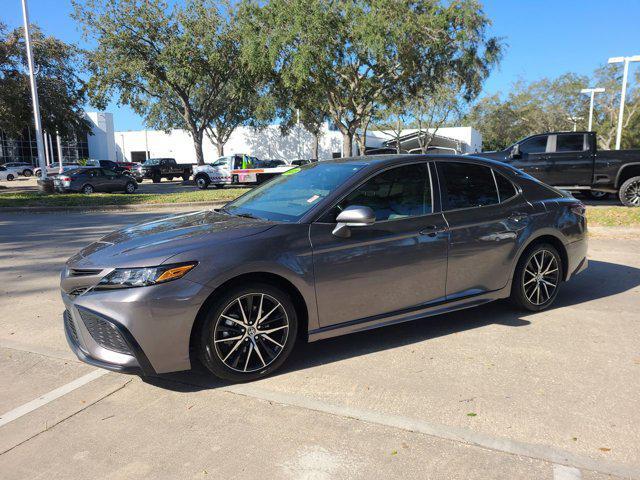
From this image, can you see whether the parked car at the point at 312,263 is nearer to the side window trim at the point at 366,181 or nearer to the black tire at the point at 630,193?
the side window trim at the point at 366,181

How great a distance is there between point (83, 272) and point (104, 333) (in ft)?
1.57

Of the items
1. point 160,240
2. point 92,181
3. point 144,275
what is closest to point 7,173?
point 92,181

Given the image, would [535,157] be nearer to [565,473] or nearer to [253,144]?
[565,473]

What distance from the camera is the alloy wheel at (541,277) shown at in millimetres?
4934

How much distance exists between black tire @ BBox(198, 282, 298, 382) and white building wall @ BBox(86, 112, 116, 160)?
240 feet

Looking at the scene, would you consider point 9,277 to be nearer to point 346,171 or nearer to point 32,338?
point 32,338

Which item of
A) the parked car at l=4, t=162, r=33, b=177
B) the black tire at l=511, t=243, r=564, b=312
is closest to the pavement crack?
the black tire at l=511, t=243, r=564, b=312

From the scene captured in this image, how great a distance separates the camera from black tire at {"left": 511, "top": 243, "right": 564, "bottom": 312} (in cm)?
488

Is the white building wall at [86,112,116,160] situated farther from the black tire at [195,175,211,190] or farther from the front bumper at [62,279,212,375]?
the front bumper at [62,279,212,375]

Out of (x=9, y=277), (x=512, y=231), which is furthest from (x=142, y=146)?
(x=512, y=231)

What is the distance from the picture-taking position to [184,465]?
2701 mm

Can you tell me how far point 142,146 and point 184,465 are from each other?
6855 centimetres

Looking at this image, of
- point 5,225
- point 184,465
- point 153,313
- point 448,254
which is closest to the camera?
point 184,465

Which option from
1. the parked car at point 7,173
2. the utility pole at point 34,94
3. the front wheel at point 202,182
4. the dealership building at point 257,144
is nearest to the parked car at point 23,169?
the parked car at point 7,173
